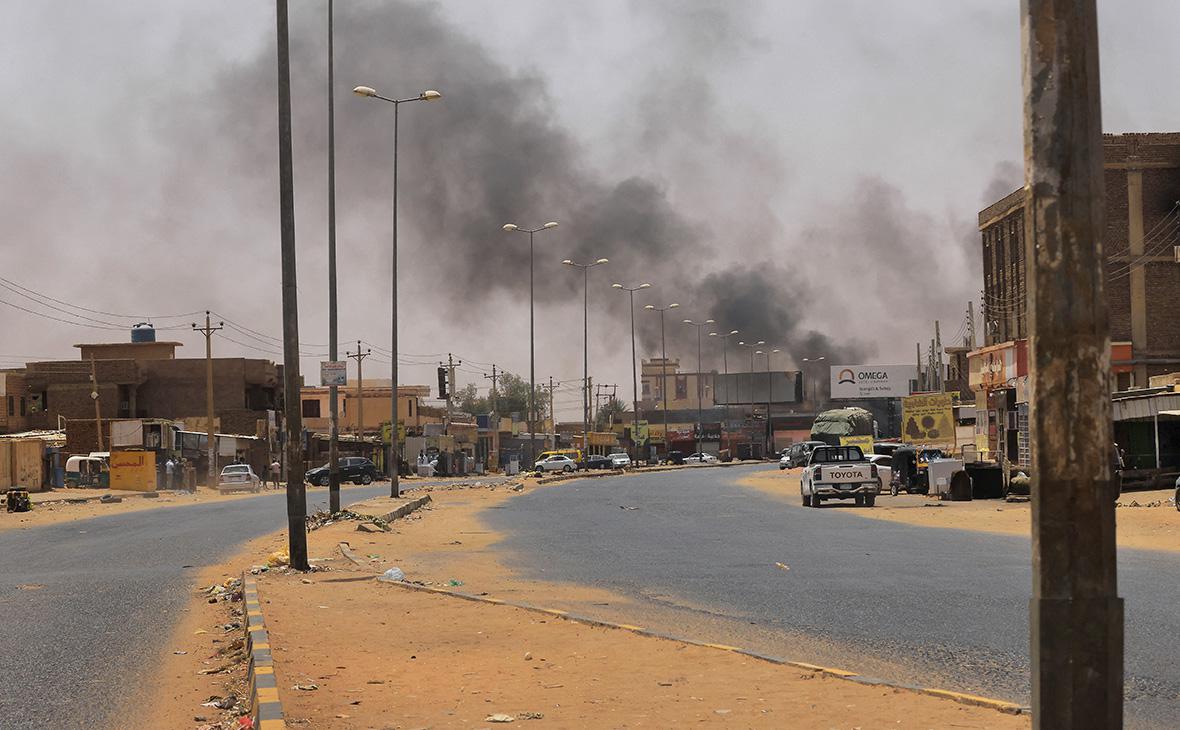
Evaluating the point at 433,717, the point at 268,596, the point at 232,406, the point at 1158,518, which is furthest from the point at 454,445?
the point at 433,717

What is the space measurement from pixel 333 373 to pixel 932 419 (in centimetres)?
4427

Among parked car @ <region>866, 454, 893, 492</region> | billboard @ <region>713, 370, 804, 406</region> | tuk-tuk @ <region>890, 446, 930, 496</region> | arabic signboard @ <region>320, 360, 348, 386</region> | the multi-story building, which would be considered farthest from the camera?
billboard @ <region>713, 370, 804, 406</region>

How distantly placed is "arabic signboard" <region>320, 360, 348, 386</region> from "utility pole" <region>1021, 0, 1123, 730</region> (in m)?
28.7

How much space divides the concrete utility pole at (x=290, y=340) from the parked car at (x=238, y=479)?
4943cm

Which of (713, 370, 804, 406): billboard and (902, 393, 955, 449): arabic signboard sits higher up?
(713, 370, 804, 406): billboard

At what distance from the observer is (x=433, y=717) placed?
884 cm

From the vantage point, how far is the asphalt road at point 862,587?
1091 centimetres

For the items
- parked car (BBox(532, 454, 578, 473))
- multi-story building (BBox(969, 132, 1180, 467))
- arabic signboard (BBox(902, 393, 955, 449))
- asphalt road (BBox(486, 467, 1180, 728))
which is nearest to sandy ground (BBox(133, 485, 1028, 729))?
asphalt road (BBox(486, 467, 1180, 728))

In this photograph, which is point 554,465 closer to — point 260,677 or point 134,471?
point 134,471

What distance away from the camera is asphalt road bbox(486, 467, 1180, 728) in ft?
35.8

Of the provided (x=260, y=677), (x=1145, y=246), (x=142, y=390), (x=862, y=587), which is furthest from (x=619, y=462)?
(x=260, y=677)

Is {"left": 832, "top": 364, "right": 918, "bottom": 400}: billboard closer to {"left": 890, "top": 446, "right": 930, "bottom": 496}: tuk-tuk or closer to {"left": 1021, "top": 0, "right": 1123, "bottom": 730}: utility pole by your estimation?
{"left": 890, "top": 446, "right": 930, "bottom": 496}: tuk-tuk

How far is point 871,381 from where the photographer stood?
16250 cm

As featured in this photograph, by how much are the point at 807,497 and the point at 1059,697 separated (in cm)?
3747
